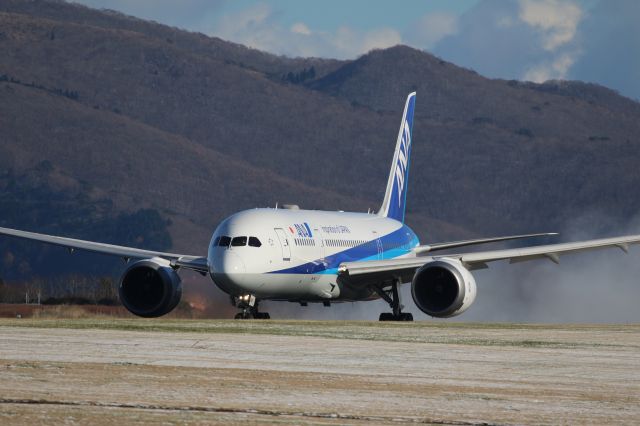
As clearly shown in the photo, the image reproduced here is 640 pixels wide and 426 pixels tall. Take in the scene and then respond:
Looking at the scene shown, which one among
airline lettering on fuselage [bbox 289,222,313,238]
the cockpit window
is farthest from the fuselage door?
the cockpit window

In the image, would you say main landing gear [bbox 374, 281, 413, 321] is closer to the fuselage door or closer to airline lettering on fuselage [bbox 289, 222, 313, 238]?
airline lettering on fuselage [bbox 289, 222, 313, 238]

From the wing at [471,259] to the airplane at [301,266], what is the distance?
3cm

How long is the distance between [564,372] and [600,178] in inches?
5717

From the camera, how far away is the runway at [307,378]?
1573 cm

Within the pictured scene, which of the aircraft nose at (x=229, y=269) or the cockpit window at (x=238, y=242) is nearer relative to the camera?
the aircraft nose at (x=229, y=269)

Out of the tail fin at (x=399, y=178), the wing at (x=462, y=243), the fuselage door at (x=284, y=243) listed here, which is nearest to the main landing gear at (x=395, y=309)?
the wing at (x=462, y=243)

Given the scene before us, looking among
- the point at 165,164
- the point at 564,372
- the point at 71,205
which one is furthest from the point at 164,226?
the point at 564,372

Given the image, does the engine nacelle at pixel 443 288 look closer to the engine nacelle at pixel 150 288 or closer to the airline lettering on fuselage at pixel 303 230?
the airline lettering on fuselage at pixel 303 230

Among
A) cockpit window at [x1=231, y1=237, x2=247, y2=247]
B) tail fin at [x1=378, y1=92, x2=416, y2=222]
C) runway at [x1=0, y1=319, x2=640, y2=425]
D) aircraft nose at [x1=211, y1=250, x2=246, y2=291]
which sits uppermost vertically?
tail fin at [x1=378, y1=92, x2=416, y2=222]

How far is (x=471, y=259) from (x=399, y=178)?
43.0 ft

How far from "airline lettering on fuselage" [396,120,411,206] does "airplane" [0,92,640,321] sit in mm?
7327

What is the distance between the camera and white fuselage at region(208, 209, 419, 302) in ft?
132

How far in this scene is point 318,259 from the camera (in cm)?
4403

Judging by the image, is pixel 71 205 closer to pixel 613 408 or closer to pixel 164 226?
pixel 164 226
